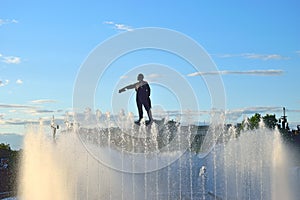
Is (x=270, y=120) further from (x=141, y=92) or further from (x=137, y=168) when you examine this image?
(x=141, y=92)

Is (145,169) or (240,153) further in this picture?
(145,169)

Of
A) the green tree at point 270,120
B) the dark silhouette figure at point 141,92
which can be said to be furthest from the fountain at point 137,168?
the green tree at point 270,120

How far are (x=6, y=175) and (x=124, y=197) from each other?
943 centimetres

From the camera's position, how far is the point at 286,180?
2208 centimetres

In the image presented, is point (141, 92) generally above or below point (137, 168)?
above

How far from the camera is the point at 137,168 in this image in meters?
26.6

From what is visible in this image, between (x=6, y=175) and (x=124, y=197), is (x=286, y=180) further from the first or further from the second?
(x=6, y=175)

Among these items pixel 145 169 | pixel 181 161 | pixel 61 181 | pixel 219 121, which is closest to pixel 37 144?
pixel 61 181

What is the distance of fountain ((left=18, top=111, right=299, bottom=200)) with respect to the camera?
21.6 metres

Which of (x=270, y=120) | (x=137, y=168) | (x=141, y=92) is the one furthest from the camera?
(x=270, y=120)

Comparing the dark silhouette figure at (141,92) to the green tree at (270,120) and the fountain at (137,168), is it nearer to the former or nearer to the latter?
the fountain at (137,168)

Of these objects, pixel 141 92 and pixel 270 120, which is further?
pixel 270 120

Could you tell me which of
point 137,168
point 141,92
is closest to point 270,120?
point 137,168

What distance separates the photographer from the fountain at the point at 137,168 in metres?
21.6
